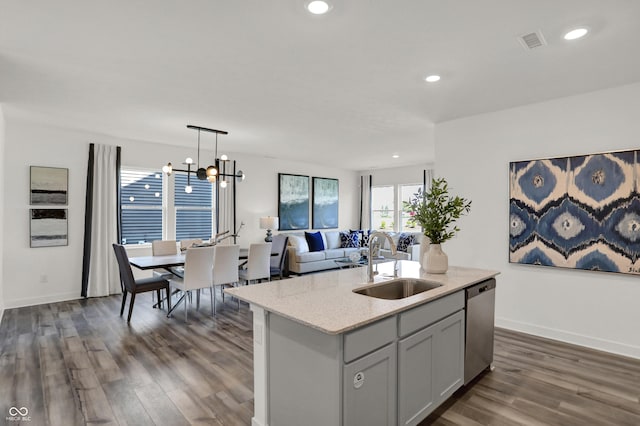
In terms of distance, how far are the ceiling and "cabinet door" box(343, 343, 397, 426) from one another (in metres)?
2.01

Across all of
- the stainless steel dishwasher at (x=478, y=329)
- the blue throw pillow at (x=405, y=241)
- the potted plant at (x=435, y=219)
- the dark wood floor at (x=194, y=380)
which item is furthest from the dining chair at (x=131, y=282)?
the blue throw pillow at (x=405, y=241)

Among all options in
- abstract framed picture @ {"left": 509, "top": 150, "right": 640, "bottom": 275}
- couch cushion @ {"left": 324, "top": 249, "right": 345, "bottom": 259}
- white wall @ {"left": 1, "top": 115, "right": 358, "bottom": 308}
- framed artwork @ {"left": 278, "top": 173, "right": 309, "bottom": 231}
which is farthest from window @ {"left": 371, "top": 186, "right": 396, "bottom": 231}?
white wall @ {"left": 1, "top": 115, "right": 358, "bottom": 308}

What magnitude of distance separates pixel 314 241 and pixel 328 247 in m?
0.52

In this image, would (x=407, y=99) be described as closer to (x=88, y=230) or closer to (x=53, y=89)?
(x=53, y=89)

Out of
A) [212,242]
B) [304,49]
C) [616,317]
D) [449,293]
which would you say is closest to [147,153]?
[212,242]

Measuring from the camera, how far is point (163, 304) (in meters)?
5.02

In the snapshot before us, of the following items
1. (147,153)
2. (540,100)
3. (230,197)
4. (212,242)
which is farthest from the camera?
(230,197)

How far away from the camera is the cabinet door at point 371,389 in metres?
1.61

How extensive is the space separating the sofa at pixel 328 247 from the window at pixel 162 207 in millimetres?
1895

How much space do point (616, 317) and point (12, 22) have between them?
217 inches

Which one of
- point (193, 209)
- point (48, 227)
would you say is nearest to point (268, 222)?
point (193, 209)

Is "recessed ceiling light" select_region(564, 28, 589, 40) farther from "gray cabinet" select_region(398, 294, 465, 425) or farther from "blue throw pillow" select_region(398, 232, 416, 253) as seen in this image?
"blue throw pillow" select_region(398, 232, 416, 253)

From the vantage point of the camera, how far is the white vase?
2812 mm

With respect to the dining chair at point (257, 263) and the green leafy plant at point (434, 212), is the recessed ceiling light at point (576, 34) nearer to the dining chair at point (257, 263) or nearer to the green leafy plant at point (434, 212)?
the green leafy plant at point (434, 212)
